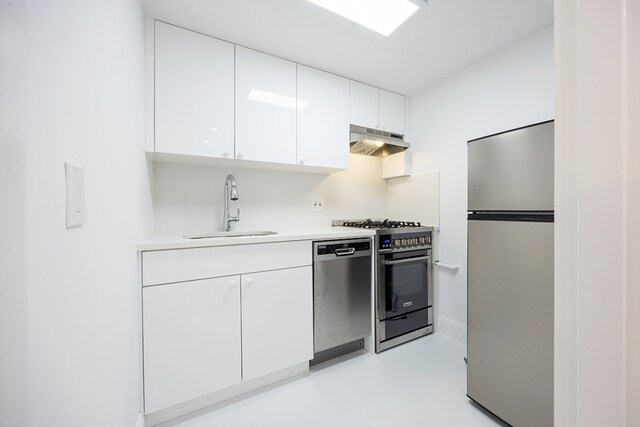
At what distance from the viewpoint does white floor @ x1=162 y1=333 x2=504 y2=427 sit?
1.30 m

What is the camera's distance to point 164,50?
4.82 ft

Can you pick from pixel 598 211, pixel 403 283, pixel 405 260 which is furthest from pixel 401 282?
pixel 598 211

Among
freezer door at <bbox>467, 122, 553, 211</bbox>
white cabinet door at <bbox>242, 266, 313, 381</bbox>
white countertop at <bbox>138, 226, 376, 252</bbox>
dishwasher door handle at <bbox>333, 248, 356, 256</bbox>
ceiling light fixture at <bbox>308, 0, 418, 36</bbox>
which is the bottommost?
white cabinet door at <bbox>242, 266, 313, 381</bbox>

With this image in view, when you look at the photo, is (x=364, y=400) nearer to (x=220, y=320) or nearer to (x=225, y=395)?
(x=225, y=395)

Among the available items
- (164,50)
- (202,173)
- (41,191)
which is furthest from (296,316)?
(164,50)

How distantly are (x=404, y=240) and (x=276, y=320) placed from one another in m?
1.21

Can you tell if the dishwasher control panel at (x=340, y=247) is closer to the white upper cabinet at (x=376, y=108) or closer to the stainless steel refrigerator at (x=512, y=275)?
the stainless steel refrigerator at (x=512, y=275)

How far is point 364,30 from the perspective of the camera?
159cm

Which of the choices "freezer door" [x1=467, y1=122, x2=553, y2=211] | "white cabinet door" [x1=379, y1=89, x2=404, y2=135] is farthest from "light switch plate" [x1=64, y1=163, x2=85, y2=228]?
"white cabinet door" [x1=379, y1=89, x2=404, y2=135]

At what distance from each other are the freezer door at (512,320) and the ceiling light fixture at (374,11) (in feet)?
4.29

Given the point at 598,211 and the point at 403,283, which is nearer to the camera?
the point at 598,211

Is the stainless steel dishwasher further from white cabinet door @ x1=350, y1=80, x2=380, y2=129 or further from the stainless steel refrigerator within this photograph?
white cabinet door @ x1=350, y1=80, x2=380, y2=129

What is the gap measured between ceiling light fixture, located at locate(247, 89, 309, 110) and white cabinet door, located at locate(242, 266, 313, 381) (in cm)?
122

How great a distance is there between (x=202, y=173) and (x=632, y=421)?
2.12m
